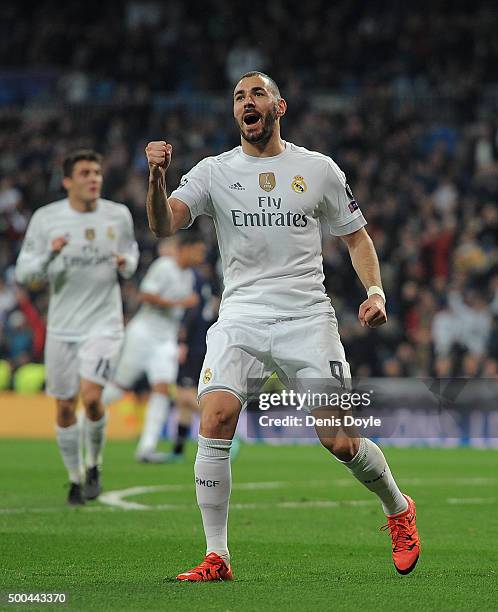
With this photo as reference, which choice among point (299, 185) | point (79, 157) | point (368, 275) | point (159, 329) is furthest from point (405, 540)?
point (159, 329)

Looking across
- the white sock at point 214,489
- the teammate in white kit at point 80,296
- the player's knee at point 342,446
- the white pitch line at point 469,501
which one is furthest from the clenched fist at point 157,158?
the white pitch line at point 469,501

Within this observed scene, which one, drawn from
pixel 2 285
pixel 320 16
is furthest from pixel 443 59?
pixel 2 285

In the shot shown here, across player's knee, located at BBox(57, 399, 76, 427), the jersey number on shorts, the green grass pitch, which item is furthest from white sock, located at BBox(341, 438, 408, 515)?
player's knee, located at BBox(57, 399, 76, 427)

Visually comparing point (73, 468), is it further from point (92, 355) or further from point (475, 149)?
point (475, 149)

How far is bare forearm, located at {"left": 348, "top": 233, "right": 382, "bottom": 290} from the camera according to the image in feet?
23.0

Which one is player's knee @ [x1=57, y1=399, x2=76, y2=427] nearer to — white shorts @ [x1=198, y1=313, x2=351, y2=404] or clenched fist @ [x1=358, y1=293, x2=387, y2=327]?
white shorts @ [x1=198, y1=313, x2=351, y2=404]

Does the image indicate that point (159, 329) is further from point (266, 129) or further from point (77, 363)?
point (266, 129)

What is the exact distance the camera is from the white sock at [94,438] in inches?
425

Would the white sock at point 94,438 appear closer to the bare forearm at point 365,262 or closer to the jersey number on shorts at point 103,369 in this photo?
the jersey number on shorts at point 103,369

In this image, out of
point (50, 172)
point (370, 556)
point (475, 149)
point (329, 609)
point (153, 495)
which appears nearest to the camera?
point (329, 609)

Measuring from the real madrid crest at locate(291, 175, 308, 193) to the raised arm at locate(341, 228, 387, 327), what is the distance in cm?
40

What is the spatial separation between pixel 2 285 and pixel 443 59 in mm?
11316

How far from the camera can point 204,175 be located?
7.05 m

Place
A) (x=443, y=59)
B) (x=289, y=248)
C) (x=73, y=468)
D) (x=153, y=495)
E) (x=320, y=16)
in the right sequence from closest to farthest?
(x=289, y=248)
(x=73, y=468)
(x=153, y=495)
(x=443, y=59)
(x=320, y=16)
